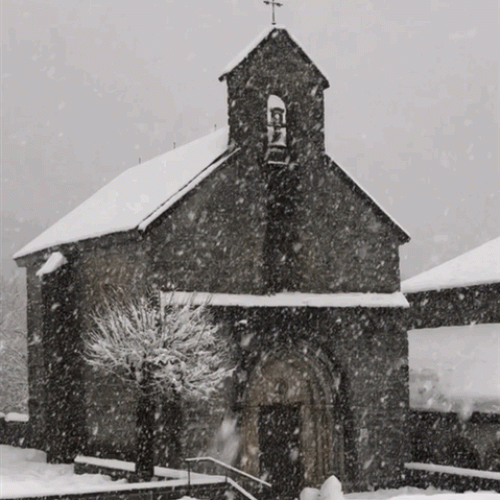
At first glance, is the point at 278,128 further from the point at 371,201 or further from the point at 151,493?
the point at 151,493

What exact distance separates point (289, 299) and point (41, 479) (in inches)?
367

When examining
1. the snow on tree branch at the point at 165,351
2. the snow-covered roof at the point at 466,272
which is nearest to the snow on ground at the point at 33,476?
the snow on tree branch at the point at 165,351

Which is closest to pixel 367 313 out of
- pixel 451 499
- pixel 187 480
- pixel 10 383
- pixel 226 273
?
pixel 226 273

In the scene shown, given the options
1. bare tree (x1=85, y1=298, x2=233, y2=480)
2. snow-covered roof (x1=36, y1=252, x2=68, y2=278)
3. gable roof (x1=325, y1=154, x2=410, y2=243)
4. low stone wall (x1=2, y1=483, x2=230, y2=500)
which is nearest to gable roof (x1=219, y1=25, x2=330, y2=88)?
gable roof (x1=325, y1=154, x2=410, y2=243)

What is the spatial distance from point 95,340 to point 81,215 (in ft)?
30.7

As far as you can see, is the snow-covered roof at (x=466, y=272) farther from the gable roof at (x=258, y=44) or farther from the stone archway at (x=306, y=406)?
the gable roof at (x=258, y=44)

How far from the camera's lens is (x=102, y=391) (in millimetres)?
31500

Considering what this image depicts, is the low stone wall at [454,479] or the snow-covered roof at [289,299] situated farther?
the low stone wall at [454,479]

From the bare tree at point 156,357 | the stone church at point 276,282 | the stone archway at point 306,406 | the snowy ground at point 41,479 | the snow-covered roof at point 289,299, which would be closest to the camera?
the snowy ground at point 41,479

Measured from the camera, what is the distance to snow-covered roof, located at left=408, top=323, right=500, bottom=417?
1255 inches

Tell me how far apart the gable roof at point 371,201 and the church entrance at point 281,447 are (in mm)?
6889

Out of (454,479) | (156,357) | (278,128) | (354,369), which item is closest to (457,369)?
(454,479)

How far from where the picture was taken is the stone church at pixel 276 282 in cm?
2947

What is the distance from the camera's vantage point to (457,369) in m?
33.7
